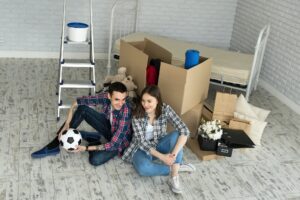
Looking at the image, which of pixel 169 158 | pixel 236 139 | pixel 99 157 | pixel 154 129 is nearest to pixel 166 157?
pixel 169 158

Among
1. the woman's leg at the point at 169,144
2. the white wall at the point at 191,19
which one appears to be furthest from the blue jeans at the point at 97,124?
the white wall at the point at 191,19

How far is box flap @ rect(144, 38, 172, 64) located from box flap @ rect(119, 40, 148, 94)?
0.86 feet

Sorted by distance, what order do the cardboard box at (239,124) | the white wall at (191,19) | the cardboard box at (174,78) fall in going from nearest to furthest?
the cardboard box at (174,78) → the cardboard box at (239,124) → the white wall at (191,19)

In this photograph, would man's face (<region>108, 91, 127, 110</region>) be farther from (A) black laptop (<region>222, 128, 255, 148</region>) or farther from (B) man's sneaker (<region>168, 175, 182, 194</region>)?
(A) black laptop (<region>222, 128, 255, 148</region>)

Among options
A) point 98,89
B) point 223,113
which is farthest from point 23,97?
point 223,113

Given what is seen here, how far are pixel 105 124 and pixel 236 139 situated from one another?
1135 millimetres

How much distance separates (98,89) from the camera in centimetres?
458

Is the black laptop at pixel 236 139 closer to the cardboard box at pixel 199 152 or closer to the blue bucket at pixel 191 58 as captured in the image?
the cardboard box at pixel 199 152

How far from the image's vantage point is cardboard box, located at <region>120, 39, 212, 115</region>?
11.3 feet

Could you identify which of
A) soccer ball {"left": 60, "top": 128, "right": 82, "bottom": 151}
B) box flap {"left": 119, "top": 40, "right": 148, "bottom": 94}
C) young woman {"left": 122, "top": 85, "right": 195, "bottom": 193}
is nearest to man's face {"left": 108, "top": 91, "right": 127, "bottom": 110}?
young woman {"left": 122, "top": 85, "right": 195, "bottom": 193}

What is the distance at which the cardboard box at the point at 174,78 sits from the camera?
3438 millimetres

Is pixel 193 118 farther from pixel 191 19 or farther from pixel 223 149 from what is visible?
pixel 191 19

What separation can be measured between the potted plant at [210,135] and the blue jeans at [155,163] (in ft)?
1.34

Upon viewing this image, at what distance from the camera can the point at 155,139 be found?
3217mm
